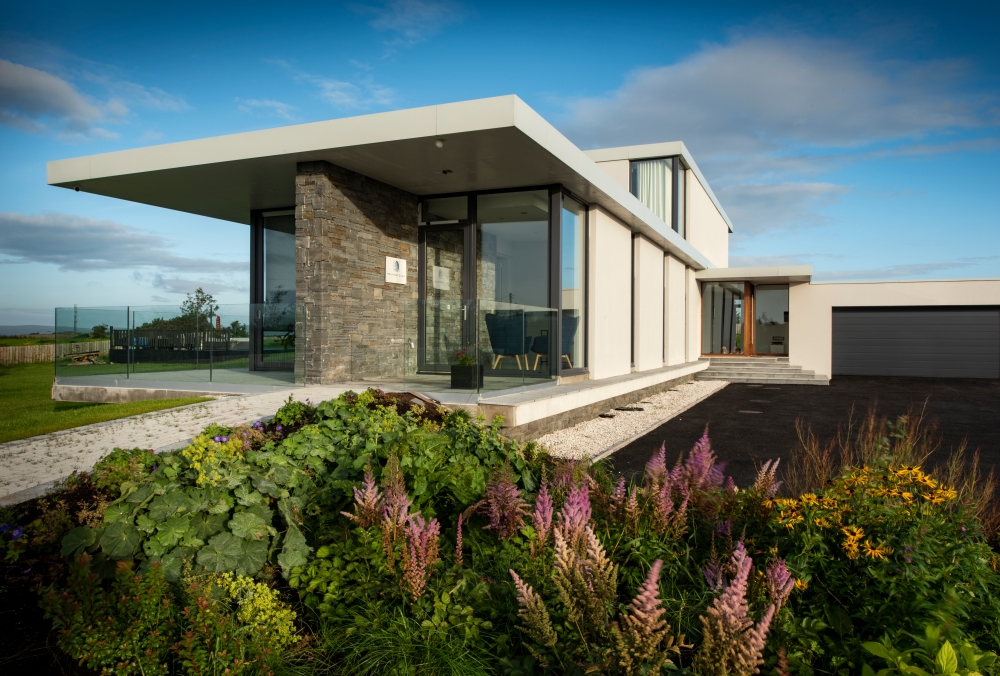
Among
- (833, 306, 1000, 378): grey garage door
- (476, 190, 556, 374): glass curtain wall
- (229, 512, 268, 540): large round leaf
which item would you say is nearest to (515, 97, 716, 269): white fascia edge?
A: (476, 190, 556, 374): glass curtain wall

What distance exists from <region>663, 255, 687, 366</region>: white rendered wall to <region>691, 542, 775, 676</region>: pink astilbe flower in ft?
51.1

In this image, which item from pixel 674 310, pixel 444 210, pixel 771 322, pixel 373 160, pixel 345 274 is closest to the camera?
pixel 373 160

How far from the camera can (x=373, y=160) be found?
8914 millimetres

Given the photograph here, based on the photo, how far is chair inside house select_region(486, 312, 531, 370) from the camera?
329 inches

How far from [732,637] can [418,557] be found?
4.00ft

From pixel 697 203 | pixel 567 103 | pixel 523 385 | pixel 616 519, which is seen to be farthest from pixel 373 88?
pixel 697 203

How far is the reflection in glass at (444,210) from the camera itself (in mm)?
10905

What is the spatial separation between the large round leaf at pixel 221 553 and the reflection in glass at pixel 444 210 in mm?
8749

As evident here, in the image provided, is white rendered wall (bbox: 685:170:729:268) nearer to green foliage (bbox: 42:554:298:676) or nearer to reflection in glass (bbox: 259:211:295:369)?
reflection in glass (bbox: 259:211:295:369)

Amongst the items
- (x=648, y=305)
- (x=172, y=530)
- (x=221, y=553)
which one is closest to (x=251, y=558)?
(x=221, y=553)

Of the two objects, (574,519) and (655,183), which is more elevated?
(655,183)

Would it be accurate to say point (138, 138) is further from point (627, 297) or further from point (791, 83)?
point (791, 83)

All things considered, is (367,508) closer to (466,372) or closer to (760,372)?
(466,372)

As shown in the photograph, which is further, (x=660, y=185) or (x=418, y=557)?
(x=660, y=185)
